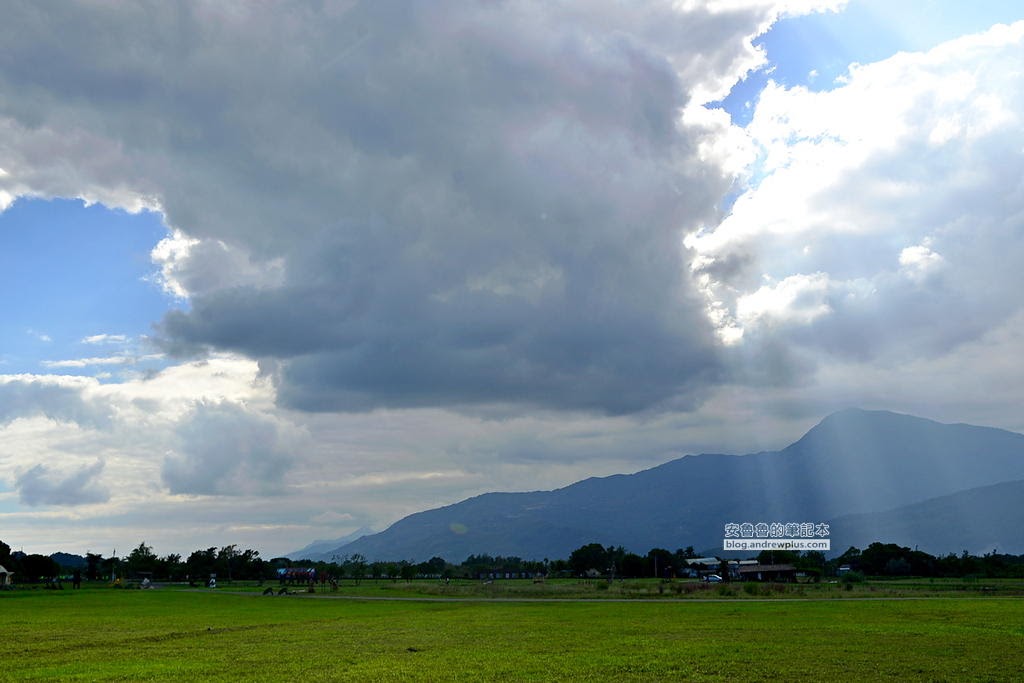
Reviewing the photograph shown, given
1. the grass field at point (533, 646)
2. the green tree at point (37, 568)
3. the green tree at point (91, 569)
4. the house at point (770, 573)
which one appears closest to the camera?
the grass field at point (533, 646)

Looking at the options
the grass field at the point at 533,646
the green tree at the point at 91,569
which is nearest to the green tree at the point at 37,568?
the green tree at the point at 91,569

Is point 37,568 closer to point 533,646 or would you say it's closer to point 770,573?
Answer: point 770,573

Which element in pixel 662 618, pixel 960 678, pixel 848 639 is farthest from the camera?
pixel 662 618

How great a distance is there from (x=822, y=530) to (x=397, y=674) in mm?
185300

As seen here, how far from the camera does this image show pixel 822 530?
624ft

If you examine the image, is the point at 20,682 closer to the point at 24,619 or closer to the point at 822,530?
the point at 24,619

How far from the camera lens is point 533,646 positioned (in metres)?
32.5

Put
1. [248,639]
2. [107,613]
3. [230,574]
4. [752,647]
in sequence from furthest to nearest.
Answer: [230,574], [107,613], [248,639], [752,647]

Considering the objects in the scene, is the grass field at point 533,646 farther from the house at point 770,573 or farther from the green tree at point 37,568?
the green tree at point 37,568

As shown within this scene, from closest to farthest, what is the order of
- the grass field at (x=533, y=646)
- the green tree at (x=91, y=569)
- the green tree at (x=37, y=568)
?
the grass field at (x=533, y=646) < the green tree at (x=37, y=568) < the green tree at (x=91, y=569)

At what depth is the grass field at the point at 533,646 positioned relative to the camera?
25078mm

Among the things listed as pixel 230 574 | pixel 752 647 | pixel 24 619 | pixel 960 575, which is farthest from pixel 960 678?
pixel 230 574


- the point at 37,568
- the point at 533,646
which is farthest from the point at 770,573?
the point at 37,568

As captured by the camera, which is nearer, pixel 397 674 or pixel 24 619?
pixel 397 674
